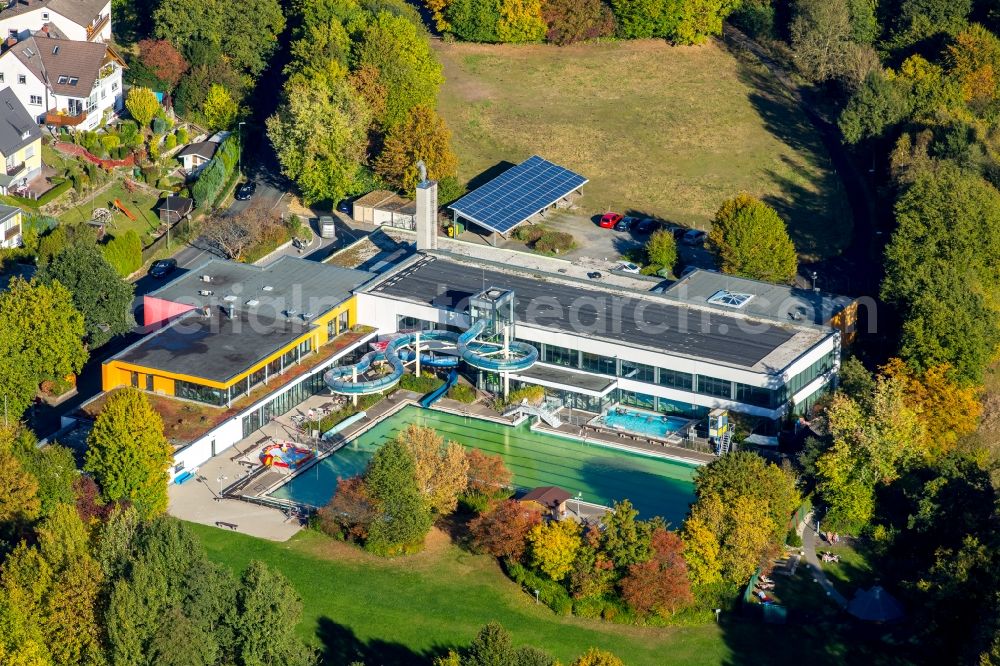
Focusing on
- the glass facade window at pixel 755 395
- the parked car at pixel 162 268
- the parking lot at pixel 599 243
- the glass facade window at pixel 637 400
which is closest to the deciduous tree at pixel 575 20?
the parking lot at pixel 599 243

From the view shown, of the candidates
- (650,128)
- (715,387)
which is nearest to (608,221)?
(650,128)

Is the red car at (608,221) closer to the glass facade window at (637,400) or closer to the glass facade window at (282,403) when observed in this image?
the glass facade window at (637,400)

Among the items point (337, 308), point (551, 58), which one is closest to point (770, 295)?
point (337, 308)

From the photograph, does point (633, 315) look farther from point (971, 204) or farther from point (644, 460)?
point (971, 204)

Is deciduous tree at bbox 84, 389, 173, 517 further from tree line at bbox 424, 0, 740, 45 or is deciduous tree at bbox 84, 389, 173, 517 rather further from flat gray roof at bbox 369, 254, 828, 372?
tree line at bbox 424, 0, 740, 45

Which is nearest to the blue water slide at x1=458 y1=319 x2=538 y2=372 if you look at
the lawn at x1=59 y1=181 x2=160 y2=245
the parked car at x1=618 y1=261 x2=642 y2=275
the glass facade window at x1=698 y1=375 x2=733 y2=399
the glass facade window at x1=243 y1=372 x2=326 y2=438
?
the glass facade window at x1=243 y1=372 x2=326 y2=438
